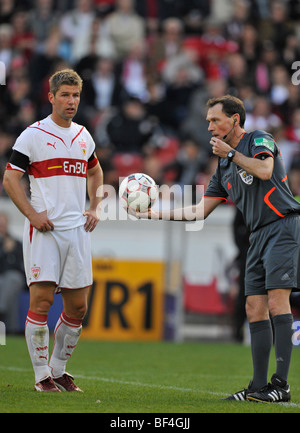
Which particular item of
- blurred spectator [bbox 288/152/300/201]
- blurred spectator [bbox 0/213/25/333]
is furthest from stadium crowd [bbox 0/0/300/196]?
blurred spectator [bbox 288/152/300/201]

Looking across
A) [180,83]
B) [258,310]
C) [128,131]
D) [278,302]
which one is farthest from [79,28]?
[278,302]

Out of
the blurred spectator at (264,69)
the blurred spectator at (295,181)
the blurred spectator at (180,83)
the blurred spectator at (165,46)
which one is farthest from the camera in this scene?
the blurred spectator at (165,46)

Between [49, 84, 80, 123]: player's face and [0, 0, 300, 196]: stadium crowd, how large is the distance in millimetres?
7977

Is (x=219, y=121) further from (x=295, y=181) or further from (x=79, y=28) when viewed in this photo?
(x=79, y=28)

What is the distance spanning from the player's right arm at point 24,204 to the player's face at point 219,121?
1.54m

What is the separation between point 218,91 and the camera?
1683cm

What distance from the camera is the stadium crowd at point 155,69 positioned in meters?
16.5

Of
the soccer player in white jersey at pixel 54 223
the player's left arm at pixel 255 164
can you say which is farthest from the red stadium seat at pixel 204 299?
the player's left arm at pixel 255 164

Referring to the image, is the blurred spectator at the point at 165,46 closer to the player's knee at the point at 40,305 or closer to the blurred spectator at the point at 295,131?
the blurred spectator at the point at 295,131

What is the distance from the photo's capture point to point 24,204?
698cm

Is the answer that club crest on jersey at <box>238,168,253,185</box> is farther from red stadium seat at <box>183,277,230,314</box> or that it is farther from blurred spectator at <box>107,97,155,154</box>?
blurred spectator at <box>107,97,155,154</box>

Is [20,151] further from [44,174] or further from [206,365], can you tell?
[206,365]

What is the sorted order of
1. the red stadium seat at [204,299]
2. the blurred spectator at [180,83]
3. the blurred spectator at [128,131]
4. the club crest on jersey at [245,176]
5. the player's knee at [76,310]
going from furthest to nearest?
1. the blurred spectator at [180,83]
2. the blurred spectator at [128,131]
3. the red stadium seat at [204,299]
4. the player's knee at [76,310]
5. the club crest on jersey at [245,176]
